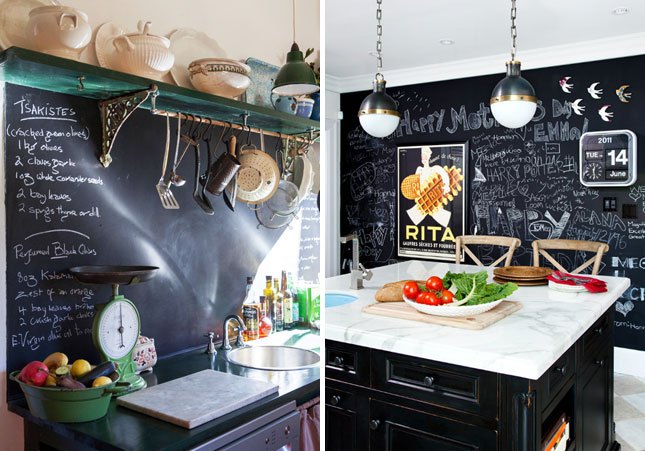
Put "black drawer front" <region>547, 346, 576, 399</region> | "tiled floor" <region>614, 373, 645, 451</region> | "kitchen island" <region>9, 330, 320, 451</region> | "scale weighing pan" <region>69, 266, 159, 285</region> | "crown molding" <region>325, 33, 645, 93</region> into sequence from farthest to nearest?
"crown molding" <region>325, 33, 645, 93</region>
"tiled floor" <region>614, 373, 645, 451</region>
"black drawer front" <region>547, 346, 576, 399</region>
"scale weighing pan" <region>69, 266, 159, 285</region>
"kitchen island" <region>9, 330, 320, 451</region>

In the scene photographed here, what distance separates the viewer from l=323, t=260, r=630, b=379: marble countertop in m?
1.30

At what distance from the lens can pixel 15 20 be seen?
2.82 feet

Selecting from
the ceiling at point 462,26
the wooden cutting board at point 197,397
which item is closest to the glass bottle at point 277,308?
the wooden cutting board at point 197,397

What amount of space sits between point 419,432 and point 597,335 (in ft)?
2.77

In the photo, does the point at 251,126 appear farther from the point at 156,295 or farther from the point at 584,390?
the point at 584,390

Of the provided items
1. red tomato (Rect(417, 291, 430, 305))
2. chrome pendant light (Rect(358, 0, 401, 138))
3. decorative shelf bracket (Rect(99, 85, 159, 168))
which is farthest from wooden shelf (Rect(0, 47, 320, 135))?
chrome pendant light (Rect(358, 0, 401, 138))

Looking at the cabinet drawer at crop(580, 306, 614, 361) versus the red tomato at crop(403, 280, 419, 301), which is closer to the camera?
the red tomato at crop(403, 280, 419, 301)

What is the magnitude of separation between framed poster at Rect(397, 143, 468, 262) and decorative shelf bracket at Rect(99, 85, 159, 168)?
123 inches

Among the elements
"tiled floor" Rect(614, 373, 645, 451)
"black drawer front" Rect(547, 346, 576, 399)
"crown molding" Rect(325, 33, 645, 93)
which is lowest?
"tiled floor" Rect(614, 373, 645, 451)

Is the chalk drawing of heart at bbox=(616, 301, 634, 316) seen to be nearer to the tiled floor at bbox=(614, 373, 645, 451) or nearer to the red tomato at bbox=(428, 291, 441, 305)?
the tiled floor at bbox=(614, 373, 645, 451)

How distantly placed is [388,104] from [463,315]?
967 mm

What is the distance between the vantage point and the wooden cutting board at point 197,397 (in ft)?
3.30

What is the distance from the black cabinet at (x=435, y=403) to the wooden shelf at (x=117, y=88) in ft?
2.06

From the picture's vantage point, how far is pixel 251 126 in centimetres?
138
